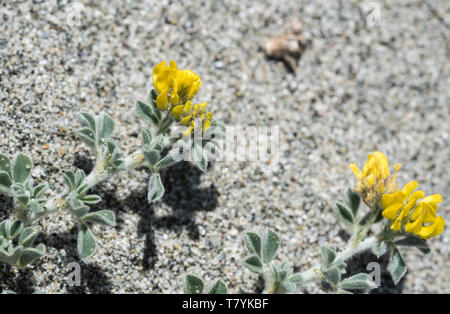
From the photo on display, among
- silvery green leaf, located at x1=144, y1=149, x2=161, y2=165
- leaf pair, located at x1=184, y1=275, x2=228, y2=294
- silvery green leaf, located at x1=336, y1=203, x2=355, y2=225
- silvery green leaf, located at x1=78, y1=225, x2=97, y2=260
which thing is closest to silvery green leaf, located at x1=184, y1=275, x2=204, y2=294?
leaf pair, located at x1=184, y1=275, x2=228, y2=294

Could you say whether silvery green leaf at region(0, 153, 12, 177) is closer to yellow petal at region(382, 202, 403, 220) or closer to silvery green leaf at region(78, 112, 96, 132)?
silvery green leaf at region(78, 112, 96, 132)

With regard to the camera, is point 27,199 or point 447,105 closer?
point 27,199

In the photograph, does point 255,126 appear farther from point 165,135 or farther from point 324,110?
point 165,135

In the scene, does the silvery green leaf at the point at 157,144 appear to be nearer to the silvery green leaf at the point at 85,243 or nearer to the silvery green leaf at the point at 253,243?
the silvery green leaf at the point at 85,243

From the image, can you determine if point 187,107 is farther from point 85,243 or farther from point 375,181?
point 375,181

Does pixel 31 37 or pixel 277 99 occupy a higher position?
pixel 31 37

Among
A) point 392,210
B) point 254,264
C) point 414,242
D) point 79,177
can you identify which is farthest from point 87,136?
point 414,242
